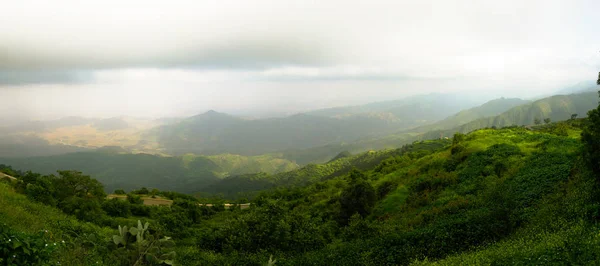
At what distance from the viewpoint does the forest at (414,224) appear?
31.6 ft

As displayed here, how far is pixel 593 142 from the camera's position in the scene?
14.4m

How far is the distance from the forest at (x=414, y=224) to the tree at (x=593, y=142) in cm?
6

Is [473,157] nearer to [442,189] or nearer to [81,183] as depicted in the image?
[442,189]

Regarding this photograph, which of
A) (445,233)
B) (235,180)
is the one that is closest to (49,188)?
(445,233)

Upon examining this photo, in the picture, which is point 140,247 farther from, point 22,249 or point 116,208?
point 116,208

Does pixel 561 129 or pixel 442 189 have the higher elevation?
pixel 561 129

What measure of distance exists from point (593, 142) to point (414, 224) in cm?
1050

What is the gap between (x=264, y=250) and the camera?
17.0 metres

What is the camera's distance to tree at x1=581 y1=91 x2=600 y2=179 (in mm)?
14180

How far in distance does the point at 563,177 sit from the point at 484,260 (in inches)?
487

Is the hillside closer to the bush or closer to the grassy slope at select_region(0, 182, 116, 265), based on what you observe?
the bush

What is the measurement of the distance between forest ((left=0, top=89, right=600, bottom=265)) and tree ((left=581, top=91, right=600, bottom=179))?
55mm

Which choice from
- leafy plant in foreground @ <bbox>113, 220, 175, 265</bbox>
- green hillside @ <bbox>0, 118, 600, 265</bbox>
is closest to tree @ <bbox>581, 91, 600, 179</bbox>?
green hillside @ <bbox>0, 118, 600, 265</bbox>

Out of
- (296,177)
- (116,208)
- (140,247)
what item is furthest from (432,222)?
(296,177)
